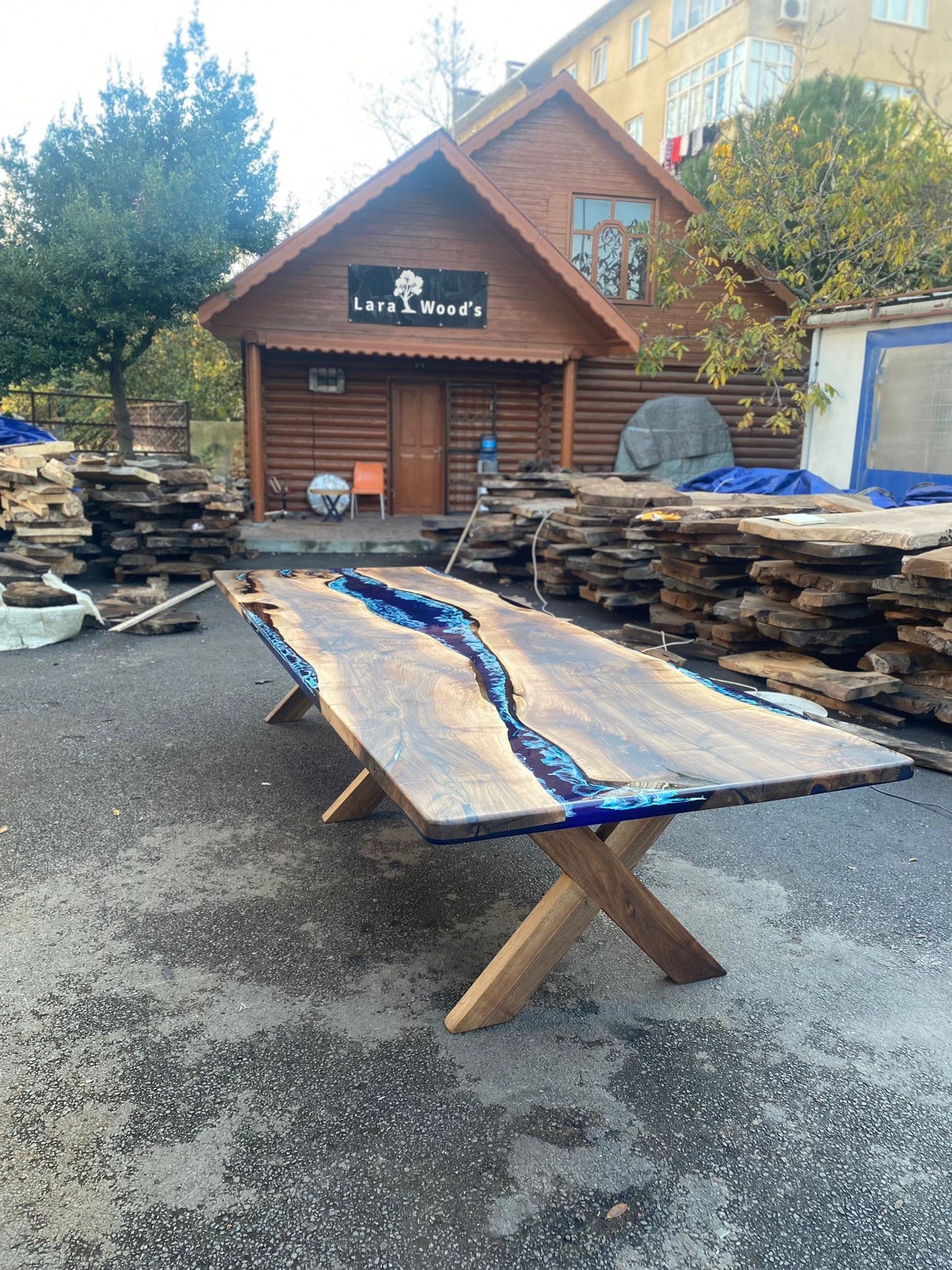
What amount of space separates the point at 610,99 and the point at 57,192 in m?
22.7

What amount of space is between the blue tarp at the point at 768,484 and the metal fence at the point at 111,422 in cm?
1190

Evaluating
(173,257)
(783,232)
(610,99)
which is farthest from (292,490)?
(610,99)

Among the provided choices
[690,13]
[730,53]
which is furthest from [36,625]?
[690,13]

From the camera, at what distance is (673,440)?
15.9 m

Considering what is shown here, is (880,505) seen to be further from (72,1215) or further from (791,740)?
(72,1215)

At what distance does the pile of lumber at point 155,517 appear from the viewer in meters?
9.56

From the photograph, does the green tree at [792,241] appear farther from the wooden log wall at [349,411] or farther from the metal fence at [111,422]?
the metal fence at [111,422]

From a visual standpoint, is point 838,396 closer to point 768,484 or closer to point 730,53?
point 768,484

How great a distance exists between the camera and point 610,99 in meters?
30.2

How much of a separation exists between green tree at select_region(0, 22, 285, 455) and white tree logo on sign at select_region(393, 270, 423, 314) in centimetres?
245

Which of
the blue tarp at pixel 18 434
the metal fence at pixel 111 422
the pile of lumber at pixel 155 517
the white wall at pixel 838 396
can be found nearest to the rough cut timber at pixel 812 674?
the pile of lumber at pixel 155 517

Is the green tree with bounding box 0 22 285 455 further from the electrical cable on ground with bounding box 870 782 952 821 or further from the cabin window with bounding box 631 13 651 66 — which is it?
the cabin window with bounding box 631 13 651 66

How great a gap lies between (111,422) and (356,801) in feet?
59.8

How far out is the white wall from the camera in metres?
11.2
